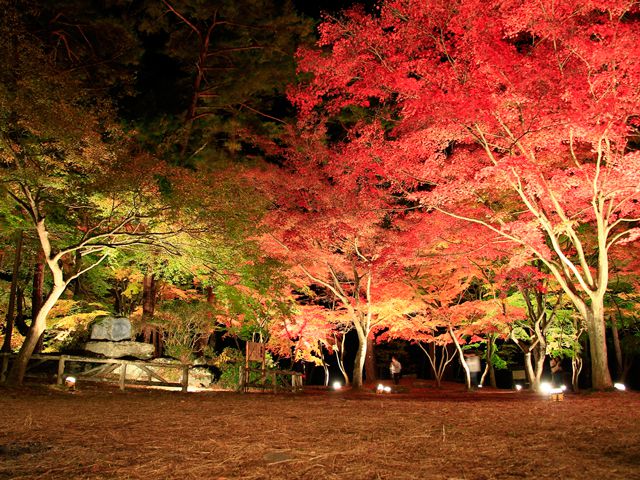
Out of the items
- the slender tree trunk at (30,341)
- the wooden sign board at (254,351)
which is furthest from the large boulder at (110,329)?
the slender tree trunk at (30,341)

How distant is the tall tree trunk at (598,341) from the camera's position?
966 centimetres

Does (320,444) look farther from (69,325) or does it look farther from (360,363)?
(69,325)

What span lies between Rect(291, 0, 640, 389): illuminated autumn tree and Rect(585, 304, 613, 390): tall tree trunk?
21 mm

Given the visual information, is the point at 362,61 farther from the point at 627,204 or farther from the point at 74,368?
the point at 74,368

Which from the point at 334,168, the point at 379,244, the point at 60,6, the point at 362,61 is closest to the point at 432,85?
the point at 362,61

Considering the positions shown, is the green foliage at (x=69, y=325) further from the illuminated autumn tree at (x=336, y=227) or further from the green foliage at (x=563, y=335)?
the green foliage at (x=563, y=335)

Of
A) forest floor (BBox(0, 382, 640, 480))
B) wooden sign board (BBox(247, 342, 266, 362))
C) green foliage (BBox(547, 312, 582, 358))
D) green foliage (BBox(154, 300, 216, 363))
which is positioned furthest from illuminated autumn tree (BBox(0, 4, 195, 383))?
green foliage (BBox(547, 312, 582, 358))

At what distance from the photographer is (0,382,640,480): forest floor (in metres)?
3.08

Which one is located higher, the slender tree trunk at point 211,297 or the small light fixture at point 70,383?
the slender tree trunk at point 211,297

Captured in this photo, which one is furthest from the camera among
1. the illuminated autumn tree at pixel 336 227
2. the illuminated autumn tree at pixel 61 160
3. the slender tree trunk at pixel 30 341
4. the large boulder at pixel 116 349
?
the large boulder at pixel 116 349

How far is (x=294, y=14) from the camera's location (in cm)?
1518

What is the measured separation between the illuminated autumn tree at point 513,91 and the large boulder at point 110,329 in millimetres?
10518

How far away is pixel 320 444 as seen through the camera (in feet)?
13.3

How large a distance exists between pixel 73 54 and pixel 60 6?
1449 mm
